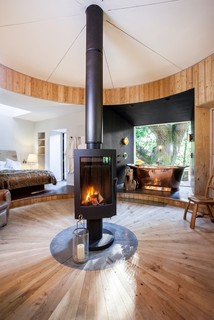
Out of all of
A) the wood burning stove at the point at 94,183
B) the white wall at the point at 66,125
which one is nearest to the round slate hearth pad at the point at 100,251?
the wood burning stove at the point at 94,183

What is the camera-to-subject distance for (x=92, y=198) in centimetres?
216

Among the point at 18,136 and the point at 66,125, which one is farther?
the point at 18,136

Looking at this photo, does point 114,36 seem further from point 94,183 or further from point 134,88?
point 94,183

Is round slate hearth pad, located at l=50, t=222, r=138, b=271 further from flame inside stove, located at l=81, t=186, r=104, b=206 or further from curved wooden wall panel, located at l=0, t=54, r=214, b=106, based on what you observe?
curved wooden wall panel, located at l=0, t=54, r=214, b=106

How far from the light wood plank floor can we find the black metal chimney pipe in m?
1.38

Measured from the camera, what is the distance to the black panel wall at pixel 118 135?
15.7 ft

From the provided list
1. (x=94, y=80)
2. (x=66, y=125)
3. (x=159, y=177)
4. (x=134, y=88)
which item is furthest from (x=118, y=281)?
(x=66, y=125)

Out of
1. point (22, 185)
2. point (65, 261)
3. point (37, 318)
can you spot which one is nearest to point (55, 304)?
point (37, 318)

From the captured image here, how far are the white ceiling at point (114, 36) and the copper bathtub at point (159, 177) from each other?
2.39 meters

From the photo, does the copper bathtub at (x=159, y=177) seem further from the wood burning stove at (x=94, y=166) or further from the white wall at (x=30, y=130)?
the wood burning stove at (x=94, y=166)

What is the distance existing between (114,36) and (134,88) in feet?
5.93

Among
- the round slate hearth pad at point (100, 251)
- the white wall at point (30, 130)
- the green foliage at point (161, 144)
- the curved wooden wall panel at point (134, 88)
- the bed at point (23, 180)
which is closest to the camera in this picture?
the round slate hearth pad at point (100, 251)

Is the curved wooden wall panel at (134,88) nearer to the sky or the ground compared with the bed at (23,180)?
nearer to the sky

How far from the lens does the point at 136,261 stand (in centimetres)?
175
